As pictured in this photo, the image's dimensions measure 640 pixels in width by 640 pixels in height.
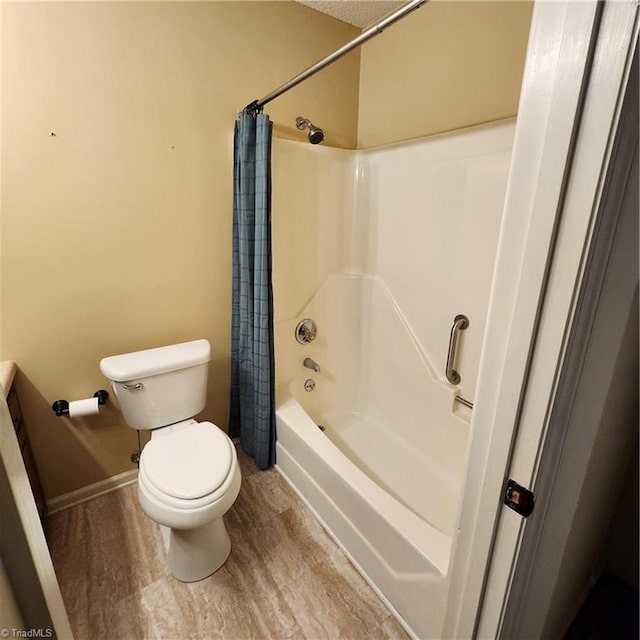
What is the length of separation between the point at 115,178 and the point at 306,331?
3.84 ft

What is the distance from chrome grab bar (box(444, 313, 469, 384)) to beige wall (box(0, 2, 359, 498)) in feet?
3.73

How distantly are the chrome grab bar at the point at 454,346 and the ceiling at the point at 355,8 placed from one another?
5.29ft

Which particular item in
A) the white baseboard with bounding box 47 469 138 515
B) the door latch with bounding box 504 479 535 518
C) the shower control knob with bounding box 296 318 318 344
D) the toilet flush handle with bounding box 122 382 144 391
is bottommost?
the white baseboard with bounding box 47 469 138 515

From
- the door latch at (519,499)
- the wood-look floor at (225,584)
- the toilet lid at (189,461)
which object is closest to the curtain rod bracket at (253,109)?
the toilet lid at (189,461)

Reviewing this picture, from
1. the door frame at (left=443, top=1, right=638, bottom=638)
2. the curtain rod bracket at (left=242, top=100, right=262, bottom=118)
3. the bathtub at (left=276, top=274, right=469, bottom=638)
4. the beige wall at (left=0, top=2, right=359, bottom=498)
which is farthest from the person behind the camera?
the curtain rod bracket at (left=242, top=100, right=262, bottom=118)

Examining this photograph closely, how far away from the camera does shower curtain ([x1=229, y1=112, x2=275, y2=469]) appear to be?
5.24ft

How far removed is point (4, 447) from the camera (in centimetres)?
44

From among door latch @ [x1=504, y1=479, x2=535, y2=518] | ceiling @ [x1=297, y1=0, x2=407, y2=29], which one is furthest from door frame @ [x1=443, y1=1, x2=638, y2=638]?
ceiling @ [x1=297, y1=0, x2=407, y2=29]

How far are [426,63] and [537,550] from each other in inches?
78.5

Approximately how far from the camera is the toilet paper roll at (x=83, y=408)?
1.54 meters

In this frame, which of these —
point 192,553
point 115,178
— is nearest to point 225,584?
point 192,553

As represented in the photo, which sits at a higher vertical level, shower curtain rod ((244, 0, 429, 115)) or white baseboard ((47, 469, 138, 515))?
shower curtain rod ((244, 0, 429, 115))

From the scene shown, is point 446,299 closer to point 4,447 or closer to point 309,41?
point 309,41

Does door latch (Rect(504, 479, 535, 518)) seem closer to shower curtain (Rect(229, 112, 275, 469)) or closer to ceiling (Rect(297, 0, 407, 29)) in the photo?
shower curtain (Rect(229, 112, 275, 469))
